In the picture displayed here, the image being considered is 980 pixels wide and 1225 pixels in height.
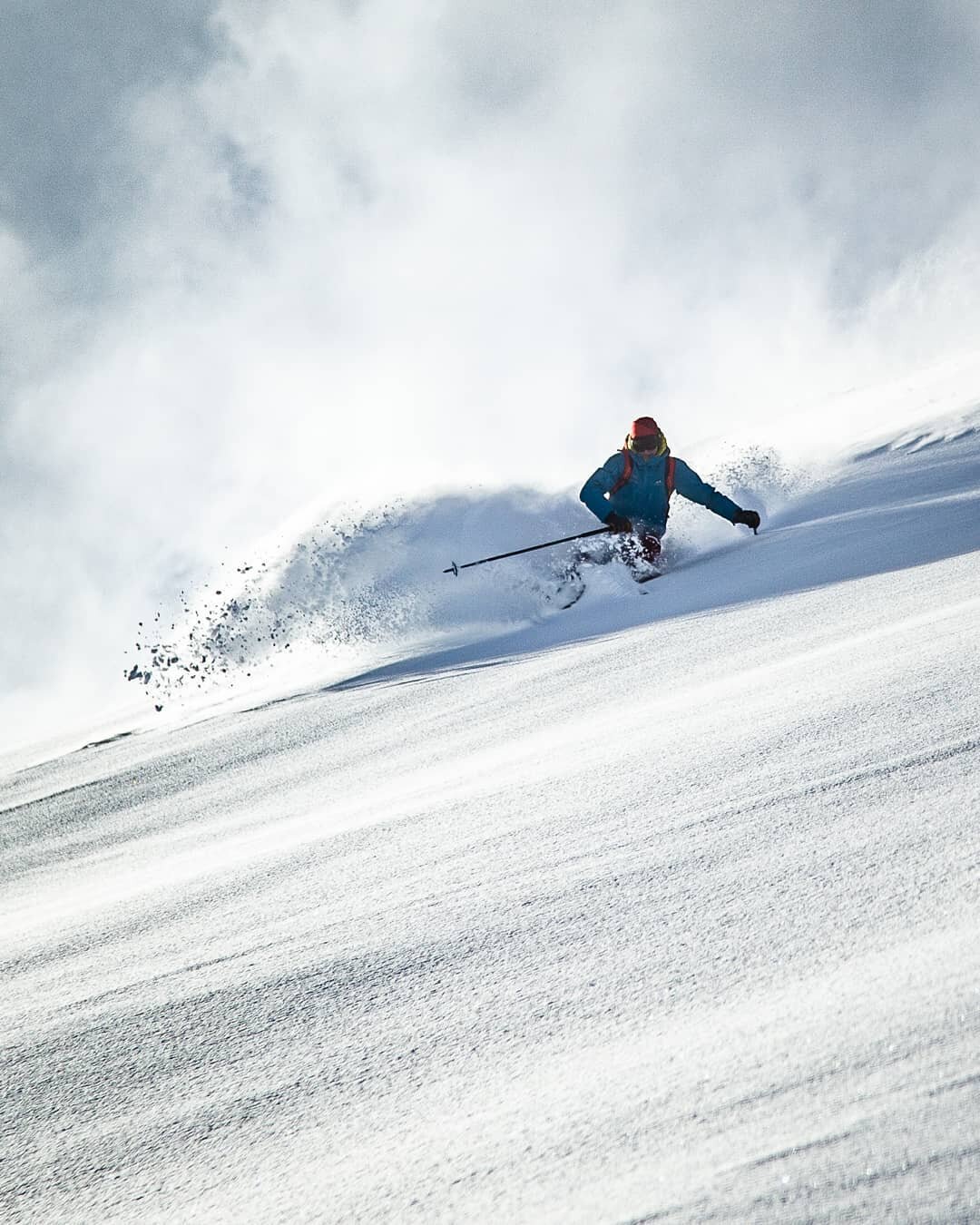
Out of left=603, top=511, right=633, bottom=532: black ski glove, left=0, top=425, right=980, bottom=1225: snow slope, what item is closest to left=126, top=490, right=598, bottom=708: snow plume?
left=603, top=511, right=633, bottom=532: black ski glove

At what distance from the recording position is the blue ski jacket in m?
7.74

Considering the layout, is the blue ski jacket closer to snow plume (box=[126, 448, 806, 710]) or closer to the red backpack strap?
the red backpack strap

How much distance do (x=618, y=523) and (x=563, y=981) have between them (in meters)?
6.24

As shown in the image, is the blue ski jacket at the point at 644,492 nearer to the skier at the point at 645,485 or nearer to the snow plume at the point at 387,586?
the skier at the point at 645,485

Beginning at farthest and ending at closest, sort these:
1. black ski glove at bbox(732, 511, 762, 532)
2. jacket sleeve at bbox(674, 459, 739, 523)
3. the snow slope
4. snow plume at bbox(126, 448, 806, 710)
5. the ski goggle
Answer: jacket sleeve at bbox(674, 459, 739, 523) < the ski goggle < black ski glove at bbox(732, 511, 762, 532) < snow plume at bbox(126, 448, 806, 710) < the snow slope

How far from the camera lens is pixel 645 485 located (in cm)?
776

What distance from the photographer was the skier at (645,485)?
7.69 m

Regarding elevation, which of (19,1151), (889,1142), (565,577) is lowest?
(889,1142)

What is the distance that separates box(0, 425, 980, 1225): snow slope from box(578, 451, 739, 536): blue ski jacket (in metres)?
4.61

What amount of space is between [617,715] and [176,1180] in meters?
2.11

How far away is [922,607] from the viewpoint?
3.26m

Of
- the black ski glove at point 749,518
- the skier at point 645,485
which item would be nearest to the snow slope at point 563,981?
the black ski glove at point 749,518

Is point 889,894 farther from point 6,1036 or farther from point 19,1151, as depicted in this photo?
point 6,1036

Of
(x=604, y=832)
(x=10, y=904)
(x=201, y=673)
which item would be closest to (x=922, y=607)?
(x=604, y=832)
